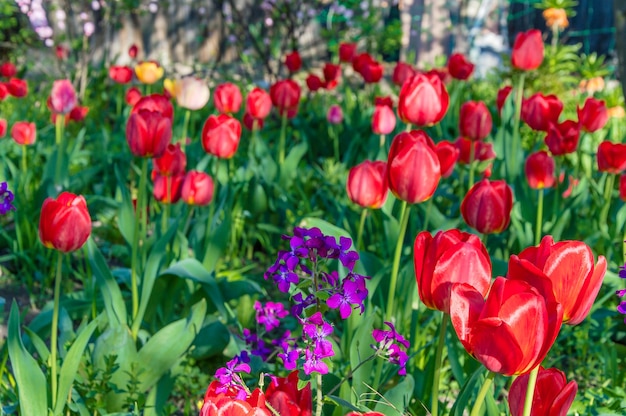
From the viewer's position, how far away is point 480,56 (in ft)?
32.1

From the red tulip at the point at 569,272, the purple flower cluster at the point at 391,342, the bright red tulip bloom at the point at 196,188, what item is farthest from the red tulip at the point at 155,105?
the red tulip at the point at 569,272

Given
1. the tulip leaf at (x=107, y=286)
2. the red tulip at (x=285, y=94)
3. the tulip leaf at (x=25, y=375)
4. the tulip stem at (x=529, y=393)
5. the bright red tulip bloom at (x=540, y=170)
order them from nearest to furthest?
the tulip stem at (x=529, y=393) → the tulip leaf at (x=25, y=375) → the tulip leaf at (x=107, y=286) → the bright red tulip bloom at (x=540, y=170) → the red tulip at (x=285, y=94)

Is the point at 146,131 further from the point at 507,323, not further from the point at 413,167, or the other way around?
the point at 507,323

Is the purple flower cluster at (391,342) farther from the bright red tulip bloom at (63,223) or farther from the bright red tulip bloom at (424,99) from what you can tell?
the bright red tulip bloom at (424,99)

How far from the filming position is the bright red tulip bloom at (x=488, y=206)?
177 centimetres

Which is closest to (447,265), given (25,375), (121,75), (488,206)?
(488,206)

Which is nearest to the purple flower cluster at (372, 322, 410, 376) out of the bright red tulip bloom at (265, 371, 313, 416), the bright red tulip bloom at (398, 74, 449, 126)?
the bright red tulip bloom at (265, 371, 313, 416)

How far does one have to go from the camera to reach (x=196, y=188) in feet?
7.86

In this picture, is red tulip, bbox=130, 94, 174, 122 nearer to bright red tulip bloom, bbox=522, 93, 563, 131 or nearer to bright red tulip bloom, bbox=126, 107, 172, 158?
bright red tulip bloom, bbox=126, 107, 172, 158

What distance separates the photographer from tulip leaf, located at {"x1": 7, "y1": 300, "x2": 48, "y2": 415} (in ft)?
Answer: 4.94

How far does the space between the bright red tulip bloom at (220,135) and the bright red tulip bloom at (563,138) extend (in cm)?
103

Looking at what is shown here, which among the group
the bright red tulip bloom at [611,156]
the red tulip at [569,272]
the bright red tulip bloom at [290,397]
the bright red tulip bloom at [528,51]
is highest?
the bright red tulip bloom at [528,51]

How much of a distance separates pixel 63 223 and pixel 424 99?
3.60ft

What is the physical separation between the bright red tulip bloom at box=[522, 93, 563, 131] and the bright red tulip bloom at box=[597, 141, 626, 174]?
10.1 inches
